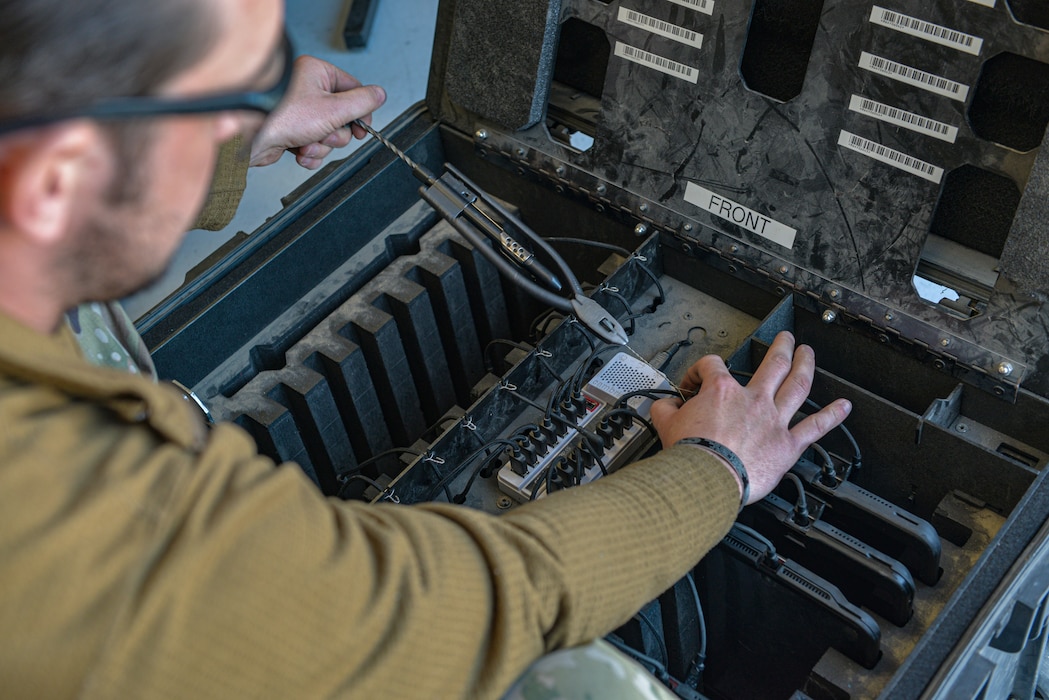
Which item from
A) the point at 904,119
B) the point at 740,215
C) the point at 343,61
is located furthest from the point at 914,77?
the point at 343,61

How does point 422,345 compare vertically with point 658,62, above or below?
below

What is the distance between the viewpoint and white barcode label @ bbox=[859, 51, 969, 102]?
1148 millimetres

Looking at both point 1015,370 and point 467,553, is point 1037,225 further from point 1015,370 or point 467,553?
point 467,553

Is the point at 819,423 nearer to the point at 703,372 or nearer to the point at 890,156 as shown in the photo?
the point at 703,372

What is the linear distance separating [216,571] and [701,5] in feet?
3.23

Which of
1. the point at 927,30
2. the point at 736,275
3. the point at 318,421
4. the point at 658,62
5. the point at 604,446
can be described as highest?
the point at 927,30

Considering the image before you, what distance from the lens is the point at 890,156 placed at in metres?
1.22

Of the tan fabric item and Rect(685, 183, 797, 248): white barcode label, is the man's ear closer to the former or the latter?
the tan fabric item

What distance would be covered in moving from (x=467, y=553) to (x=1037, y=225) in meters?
0.75

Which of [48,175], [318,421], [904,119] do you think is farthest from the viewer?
[318,421]

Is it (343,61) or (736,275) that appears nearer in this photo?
(736,275)

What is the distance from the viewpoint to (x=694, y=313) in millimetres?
1481

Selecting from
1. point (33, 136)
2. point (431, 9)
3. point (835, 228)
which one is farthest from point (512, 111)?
point (431, 9)

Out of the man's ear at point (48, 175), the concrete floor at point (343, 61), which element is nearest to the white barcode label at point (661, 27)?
the man's ear at point (48, 175)
